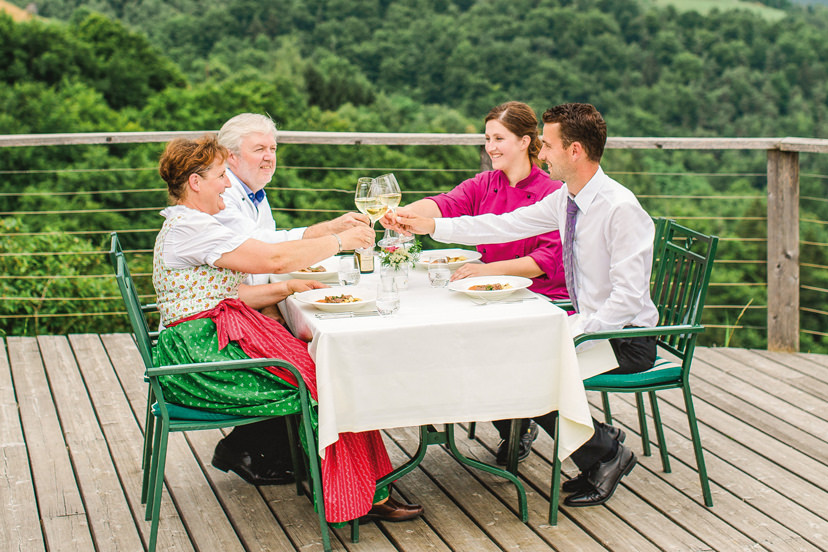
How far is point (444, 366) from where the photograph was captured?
2486 millimetres

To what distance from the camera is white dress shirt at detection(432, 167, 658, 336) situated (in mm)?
2672

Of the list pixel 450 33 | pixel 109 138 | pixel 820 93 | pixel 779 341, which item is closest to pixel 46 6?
pixel 450 33

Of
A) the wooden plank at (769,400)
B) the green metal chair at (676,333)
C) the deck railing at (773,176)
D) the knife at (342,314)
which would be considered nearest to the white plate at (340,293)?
the knife at (342,314)

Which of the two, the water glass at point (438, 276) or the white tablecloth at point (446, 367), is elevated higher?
the water glass at point (438, 276)

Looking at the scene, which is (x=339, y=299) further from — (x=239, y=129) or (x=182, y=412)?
(x=239, y=129)

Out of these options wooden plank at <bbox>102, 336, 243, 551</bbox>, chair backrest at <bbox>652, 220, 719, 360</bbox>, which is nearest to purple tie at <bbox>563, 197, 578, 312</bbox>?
chair backrest at <bbox>652, 220, 719, 360</bbox>

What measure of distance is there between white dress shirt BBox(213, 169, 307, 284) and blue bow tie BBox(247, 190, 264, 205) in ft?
0.05

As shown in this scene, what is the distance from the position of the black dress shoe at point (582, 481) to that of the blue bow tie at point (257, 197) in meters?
1.44

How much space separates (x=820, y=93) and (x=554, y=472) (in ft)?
80.3

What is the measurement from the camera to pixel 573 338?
2.60 meters

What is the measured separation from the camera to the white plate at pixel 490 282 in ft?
8.62

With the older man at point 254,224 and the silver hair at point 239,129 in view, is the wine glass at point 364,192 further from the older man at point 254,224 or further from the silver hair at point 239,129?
the silver hair at point 239,129

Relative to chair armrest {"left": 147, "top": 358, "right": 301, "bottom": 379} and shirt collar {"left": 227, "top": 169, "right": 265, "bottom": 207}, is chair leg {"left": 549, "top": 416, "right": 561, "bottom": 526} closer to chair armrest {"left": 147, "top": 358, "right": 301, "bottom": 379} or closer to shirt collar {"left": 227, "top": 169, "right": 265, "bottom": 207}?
chair armrest {"left": 147, "top": 358, "right": 301, "bottom": 379}

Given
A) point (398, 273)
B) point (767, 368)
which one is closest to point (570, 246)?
point (398, 273)
